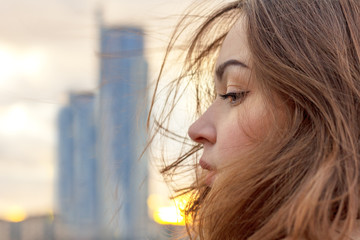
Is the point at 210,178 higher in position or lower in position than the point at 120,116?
lower

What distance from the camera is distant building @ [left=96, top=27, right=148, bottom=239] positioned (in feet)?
3.28

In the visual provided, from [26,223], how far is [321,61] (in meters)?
4.37

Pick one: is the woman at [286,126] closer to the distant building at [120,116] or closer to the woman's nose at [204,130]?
the woman's nose at [204,130]

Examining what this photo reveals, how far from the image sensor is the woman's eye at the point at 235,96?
628 millimetres

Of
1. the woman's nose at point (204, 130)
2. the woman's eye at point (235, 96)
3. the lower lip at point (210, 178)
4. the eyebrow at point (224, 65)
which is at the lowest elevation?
the lower lip at point (210, 178)

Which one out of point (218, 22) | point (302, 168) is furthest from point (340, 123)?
point (218, 22)

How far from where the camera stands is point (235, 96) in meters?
0.64

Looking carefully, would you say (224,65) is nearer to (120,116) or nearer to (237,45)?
(237,45)

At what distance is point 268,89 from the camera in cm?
60

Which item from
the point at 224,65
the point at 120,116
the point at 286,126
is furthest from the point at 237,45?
the point at 120,116

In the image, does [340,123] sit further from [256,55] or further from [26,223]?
[26,223]

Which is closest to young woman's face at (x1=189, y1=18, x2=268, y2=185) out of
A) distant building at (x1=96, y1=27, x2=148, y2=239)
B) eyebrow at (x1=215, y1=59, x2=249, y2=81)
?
eyebrow at (x1=215, y1=59, x2=249, y2=81)

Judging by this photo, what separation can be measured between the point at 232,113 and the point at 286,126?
3.0 inches

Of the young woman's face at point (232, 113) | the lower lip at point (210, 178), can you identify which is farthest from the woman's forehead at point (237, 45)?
the lower lip at point (210, 178)
